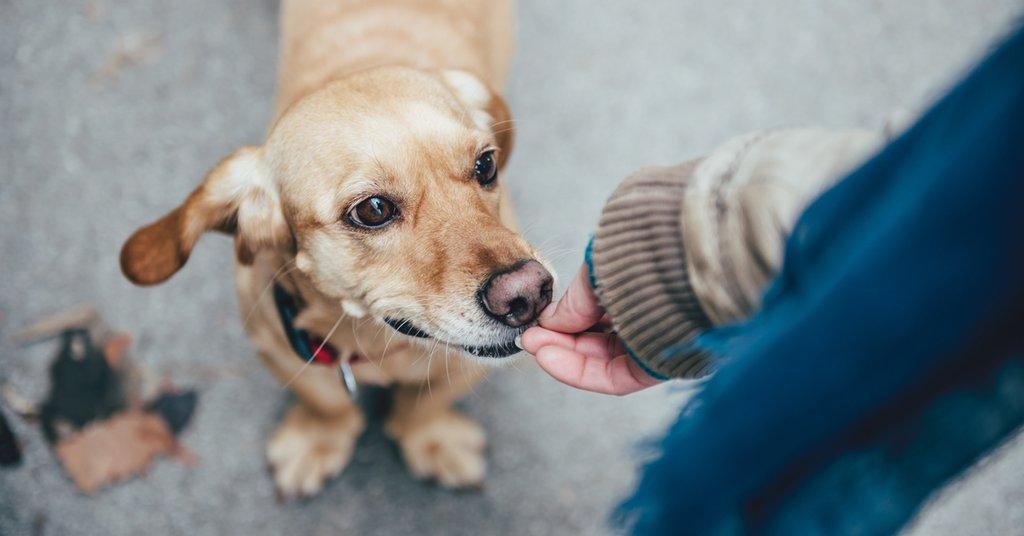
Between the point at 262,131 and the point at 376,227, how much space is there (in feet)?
4.10

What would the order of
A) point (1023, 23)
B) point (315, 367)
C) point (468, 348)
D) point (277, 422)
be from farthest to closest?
point (277, 422) < point (315, 367) < point (468, 348) < point (1023, 23)

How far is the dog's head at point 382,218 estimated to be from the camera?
4.12ft

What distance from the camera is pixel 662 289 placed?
113cm

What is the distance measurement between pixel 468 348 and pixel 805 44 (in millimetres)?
2031

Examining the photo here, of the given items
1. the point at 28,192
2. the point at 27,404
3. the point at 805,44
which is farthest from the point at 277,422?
the point at 805,44

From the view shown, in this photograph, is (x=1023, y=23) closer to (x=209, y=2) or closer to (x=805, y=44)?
(x=805, y=44)

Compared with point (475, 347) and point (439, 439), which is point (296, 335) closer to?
point (475, 347)

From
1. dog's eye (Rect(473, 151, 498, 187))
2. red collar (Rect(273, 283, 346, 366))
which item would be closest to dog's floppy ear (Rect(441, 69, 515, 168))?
dog's eye (Rect(473, 151, 498, 187))

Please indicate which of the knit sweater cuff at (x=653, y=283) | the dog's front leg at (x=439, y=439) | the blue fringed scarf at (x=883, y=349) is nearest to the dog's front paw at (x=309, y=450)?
the dog's front leg at (x=439, y=439)

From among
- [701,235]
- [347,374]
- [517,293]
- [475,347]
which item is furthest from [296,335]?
[701,235]

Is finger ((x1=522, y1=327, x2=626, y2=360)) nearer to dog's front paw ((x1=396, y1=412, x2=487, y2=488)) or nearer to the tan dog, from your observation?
the tan dog

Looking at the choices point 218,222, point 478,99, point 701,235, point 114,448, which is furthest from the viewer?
point 114,448

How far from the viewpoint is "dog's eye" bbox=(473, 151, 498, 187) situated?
4.81 feet

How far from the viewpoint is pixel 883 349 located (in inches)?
29.7
